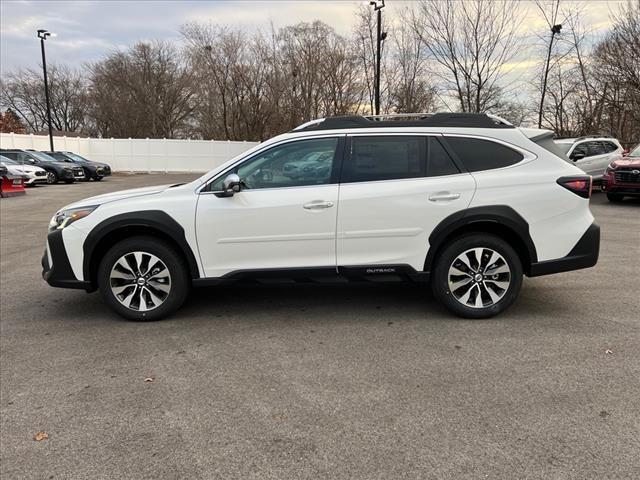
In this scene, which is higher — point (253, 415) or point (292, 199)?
point (292, 199)

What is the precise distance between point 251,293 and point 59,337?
78.8 inches

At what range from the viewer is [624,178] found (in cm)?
1366

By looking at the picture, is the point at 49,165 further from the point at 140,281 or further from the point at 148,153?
the point at 140,281

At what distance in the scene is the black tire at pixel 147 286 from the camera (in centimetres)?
465

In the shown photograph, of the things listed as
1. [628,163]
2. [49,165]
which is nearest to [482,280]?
[628,163]

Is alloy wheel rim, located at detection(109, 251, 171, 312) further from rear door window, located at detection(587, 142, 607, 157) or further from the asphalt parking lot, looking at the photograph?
rear door window, located at detection(587, 142, 607, 157)

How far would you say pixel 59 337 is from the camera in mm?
4500

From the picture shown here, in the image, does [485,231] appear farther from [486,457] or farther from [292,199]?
[486,457]

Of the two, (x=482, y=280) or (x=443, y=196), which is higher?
(x=443, y=196)

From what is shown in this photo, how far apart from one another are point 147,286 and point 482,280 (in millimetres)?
3151

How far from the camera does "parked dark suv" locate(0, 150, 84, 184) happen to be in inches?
922

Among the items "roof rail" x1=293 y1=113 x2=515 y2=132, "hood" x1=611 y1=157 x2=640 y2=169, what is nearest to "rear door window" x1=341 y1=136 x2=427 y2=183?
"roof rail" x1=293 y1=113 x2=515 y2=132

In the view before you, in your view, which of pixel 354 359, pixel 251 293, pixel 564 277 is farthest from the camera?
pixel 564 277

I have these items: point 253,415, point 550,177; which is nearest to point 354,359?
point 253,415
